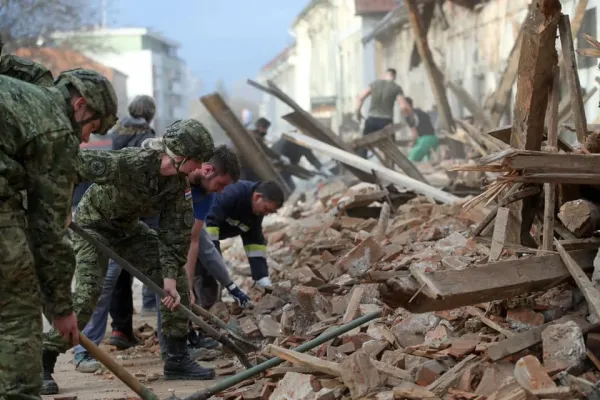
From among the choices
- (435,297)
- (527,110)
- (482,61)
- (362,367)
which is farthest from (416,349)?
(482,61)

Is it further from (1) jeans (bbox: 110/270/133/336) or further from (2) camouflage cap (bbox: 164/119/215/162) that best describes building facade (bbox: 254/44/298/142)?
(2) camouflage cap (bbox: 164/119/215/162)

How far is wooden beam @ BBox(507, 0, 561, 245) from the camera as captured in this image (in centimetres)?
517

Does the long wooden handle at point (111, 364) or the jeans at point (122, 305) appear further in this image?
the jeans at point (122, 305)

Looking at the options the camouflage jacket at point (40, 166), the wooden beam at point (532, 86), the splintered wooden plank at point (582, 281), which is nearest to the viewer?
the camouflage jacket at point (40, 166)

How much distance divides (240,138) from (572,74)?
847 cm

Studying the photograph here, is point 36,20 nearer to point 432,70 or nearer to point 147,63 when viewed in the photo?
point 432,70

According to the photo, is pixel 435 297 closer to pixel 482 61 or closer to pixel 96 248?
pixel 96 248

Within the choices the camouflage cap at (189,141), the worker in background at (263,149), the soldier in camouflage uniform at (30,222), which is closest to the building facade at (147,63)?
the worker in background at (263,149)

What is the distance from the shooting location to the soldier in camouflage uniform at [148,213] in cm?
564

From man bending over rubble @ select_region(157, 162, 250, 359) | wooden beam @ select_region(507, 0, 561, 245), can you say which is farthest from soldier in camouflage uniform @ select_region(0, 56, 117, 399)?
wooden beam @ select_region(507, 0, 561, 245)

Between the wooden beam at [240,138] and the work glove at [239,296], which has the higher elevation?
the wooden beam at [240,138]

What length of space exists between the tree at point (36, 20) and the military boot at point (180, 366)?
1158 inches

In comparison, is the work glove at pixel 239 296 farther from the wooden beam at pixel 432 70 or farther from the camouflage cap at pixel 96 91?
the wooden beam at pixel 432 70

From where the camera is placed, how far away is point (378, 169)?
1114 cm
